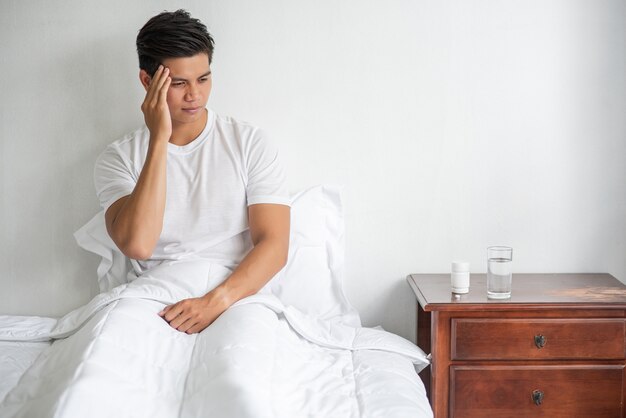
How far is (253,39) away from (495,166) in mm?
931

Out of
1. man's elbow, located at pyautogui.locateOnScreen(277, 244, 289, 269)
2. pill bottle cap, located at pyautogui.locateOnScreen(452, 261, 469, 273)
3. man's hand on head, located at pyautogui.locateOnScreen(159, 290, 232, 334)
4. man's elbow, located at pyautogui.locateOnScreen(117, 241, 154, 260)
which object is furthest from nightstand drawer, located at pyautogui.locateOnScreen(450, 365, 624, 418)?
man's elbow, located at pyautogui.locateOnScreen(117, 241, 154, 260)

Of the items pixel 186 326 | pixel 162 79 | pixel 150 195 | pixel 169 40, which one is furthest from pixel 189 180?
pixel 186 326

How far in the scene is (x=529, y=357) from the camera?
201 cm

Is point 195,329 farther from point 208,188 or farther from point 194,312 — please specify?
point 208,188

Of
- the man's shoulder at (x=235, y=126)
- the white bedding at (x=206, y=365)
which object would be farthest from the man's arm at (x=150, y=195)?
the man's shoulder at (x=235, y=126)

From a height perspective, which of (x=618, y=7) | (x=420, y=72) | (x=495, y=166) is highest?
(x=618, y=7)

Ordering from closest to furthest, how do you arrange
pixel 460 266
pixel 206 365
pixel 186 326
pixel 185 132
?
1. pixel 206 365
2. pixel 186 326
3. pixel 460 266
4. pixel 185 132

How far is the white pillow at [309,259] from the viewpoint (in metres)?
2.23

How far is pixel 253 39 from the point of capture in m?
2.32

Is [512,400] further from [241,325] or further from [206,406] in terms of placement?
[206,406]

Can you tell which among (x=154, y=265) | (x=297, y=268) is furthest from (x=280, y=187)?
(x=154, y=265)

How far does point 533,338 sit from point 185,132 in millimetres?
1227

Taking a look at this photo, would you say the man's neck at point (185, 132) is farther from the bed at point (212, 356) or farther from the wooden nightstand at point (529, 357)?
the wooden nightstand at point (529, 357)

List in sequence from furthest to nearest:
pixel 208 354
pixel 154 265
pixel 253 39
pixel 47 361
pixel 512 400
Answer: pixel 253 39
pixel 154 265
pixel 512 400
pixel 47 361
pixel 208 354
